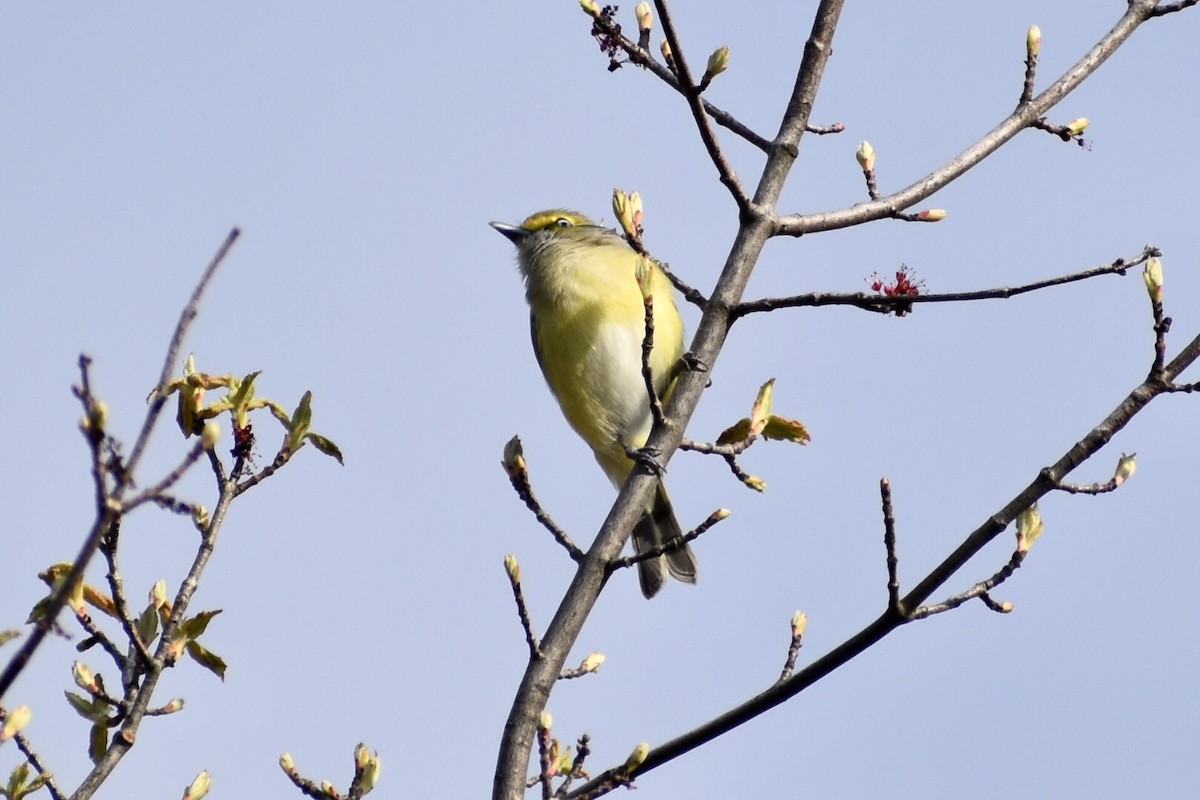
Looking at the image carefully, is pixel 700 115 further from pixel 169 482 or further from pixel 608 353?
pixel 608 353

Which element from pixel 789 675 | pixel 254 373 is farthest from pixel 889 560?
pixel 254 373

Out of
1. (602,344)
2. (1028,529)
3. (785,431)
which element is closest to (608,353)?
(602,344)

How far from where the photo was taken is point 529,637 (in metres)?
3.91

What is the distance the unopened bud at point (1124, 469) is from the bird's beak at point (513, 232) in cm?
552

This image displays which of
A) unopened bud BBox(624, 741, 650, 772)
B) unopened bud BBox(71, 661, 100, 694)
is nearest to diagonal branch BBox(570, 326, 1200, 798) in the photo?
unopened bud BBox(624, 741, 650, 772)

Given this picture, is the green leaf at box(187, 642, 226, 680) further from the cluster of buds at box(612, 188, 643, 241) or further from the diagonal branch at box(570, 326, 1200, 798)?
the cluster of buds at box(612, 188, 643, 241)

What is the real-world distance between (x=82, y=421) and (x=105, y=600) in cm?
175

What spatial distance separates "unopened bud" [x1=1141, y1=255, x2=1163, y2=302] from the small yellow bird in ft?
10.5

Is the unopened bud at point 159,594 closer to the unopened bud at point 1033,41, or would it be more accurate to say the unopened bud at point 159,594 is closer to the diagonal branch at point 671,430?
the diagonal branch at point 671,430

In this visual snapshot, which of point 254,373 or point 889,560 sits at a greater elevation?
point 889,560

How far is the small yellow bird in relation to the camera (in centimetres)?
736

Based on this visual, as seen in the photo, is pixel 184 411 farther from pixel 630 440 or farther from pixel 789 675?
pixel 630 440

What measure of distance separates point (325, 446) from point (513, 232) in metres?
5.60

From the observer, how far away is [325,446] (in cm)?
→ 390
